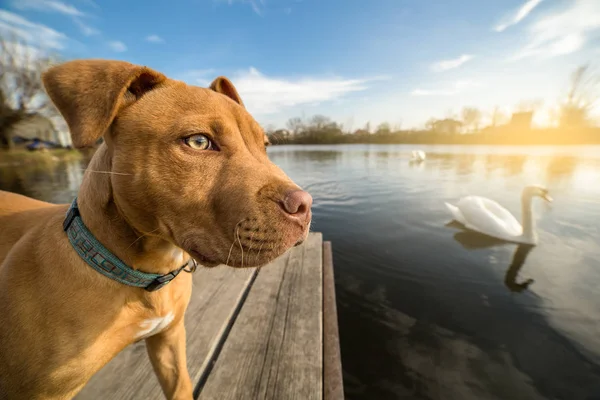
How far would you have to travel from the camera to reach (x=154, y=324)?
158 centimetres

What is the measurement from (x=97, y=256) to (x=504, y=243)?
9610 millimetres

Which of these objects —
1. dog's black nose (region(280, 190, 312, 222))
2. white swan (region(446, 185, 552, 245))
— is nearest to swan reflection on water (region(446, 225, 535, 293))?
white swan (region(446, 185, 552, 245))

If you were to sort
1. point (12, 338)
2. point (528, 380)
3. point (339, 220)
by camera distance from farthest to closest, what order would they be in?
point (339, 220), point (528, 380), point (12, 338)

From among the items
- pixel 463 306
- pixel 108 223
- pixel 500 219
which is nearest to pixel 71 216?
pixel 108 223

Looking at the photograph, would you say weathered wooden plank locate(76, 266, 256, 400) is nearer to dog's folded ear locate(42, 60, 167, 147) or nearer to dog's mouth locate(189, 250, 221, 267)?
dog's mouth locate(189, 250, 221, 267)

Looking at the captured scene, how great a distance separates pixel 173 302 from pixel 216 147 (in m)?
1.04

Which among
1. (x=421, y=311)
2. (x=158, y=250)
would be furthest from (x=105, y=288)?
(x=421, y=311)

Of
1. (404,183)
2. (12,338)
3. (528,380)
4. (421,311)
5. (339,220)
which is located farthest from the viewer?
(404,183)

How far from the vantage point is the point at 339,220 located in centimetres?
1005

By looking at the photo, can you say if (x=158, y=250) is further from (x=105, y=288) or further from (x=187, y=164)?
(x=187, y=164)

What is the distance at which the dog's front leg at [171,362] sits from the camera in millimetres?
1823

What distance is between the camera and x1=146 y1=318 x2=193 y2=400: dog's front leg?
182cm

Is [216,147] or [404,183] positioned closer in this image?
[216,147]

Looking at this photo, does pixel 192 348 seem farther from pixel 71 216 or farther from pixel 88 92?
pixel 88 92
